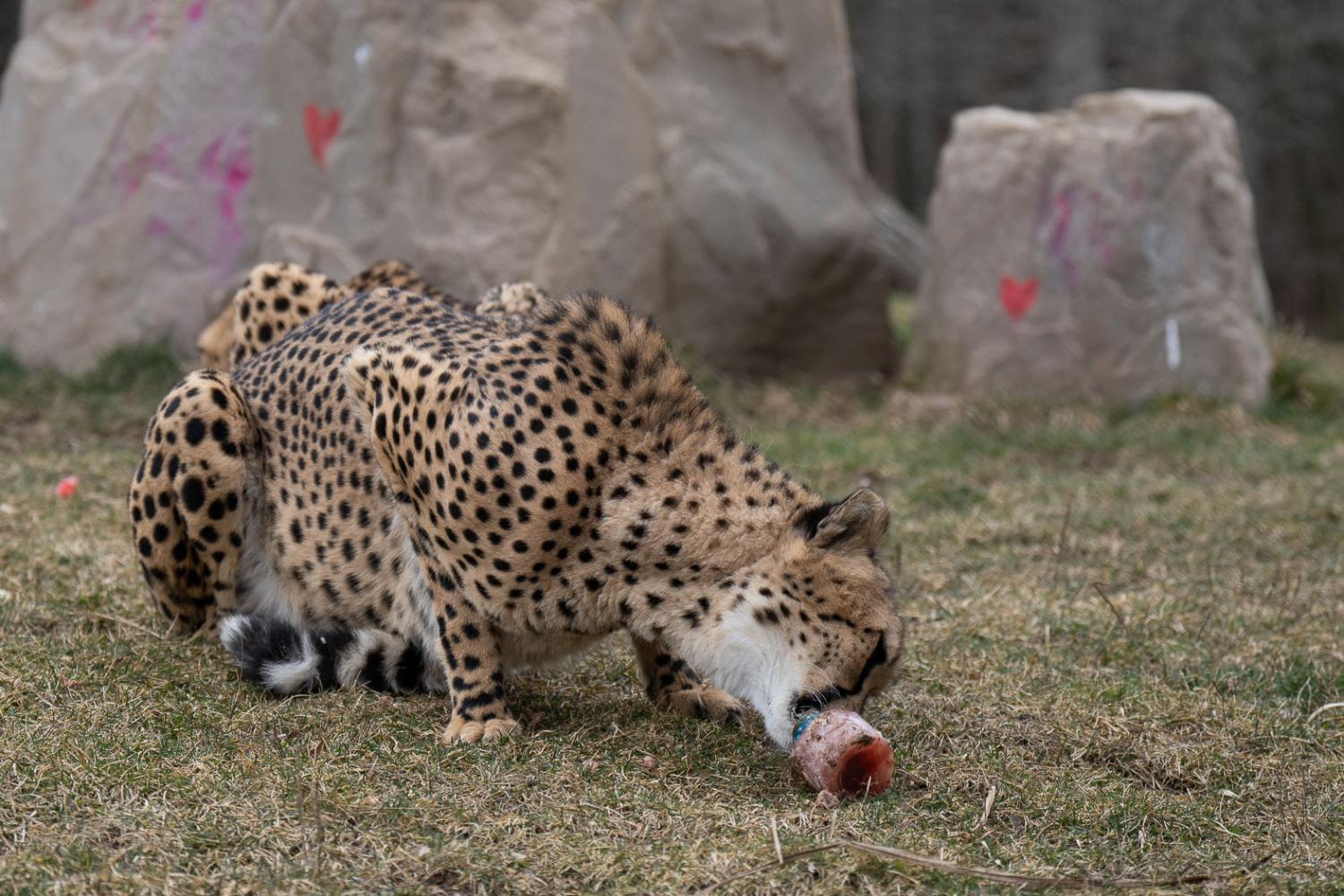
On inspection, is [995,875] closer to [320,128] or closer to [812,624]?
[812,624]

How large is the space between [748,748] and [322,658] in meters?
0.92

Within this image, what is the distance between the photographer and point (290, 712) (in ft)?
10.5

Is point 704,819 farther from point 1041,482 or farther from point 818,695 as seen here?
point 1041,482

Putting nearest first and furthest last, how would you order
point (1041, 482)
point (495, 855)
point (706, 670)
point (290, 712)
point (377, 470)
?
point (495, 855) < point (706, 670) < point (290, 712) < point (377, 470) < point (1041, 482)

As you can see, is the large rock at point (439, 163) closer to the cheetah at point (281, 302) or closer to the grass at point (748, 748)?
the grass at point (748, 748)

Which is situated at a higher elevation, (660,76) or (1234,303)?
(660,76)

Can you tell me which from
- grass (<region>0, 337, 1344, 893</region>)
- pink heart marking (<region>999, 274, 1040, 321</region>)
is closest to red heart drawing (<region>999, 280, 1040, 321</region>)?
pink heart marking (<region>999, 274, 1040, 321</region>)

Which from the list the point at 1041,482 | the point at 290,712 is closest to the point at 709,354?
the point at 1041,482

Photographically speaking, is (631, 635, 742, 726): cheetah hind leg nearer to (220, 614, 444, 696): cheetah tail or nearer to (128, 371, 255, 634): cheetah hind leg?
(220, 614, 444, 696): cheetah tail

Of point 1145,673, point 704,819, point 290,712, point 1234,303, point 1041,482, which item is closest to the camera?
point 704,819

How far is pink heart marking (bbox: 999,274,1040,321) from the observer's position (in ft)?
24.8

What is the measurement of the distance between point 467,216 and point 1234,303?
11.7 feet

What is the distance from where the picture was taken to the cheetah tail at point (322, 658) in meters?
3.30

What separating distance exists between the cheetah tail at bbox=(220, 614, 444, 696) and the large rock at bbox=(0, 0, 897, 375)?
11.8 feet
